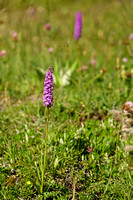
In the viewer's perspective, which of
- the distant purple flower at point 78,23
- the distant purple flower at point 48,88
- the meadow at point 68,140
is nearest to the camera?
the distant purple flower at point 48,88

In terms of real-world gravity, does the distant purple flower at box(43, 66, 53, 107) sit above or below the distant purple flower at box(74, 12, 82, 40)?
below

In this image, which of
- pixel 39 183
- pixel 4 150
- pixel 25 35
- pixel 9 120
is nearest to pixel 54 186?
pixel 39 183

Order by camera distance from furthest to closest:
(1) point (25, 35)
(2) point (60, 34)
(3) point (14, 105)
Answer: (2) point (60, 34) → (1) point (25, 35) → (3) point (14, 105)

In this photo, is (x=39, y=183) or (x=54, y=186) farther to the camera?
(x=54, y=186)

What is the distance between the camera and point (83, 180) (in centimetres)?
175

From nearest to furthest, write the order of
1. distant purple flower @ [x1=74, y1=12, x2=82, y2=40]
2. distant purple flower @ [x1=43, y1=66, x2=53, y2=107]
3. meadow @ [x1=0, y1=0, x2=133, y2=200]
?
distant purple flower @ [x1=43, y1=66, x2=53, y2=107], meadow @ [x1=0, y1=0, x2=133, y2=200], distant purple flower @ [x1=74, y1=12, x2=82, y2=40]

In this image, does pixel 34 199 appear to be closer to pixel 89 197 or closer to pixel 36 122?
pixel 89 197

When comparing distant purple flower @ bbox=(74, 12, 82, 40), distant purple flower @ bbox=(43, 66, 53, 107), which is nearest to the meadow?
distant purple flower @ bbox=(43, 66, 53, 107)

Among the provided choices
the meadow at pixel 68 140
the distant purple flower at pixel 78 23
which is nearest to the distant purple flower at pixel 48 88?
the meadow at pixel 68 140

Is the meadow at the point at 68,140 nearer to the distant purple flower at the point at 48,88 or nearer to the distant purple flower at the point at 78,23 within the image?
the distant purple flower at the point at 48,88

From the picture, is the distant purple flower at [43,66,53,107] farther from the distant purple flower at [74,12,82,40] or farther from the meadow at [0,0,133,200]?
the distant purple flower at [74,12,82,40]

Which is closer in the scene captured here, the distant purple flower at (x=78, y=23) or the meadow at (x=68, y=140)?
the meadow at (x=68, y=140)

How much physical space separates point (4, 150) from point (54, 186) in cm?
59

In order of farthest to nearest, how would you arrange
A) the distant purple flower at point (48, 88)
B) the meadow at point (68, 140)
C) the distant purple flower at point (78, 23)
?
the distant purple flower at point (78, 23), the meadow at point (68, 140), the distant purple flower at point (48, 88)
